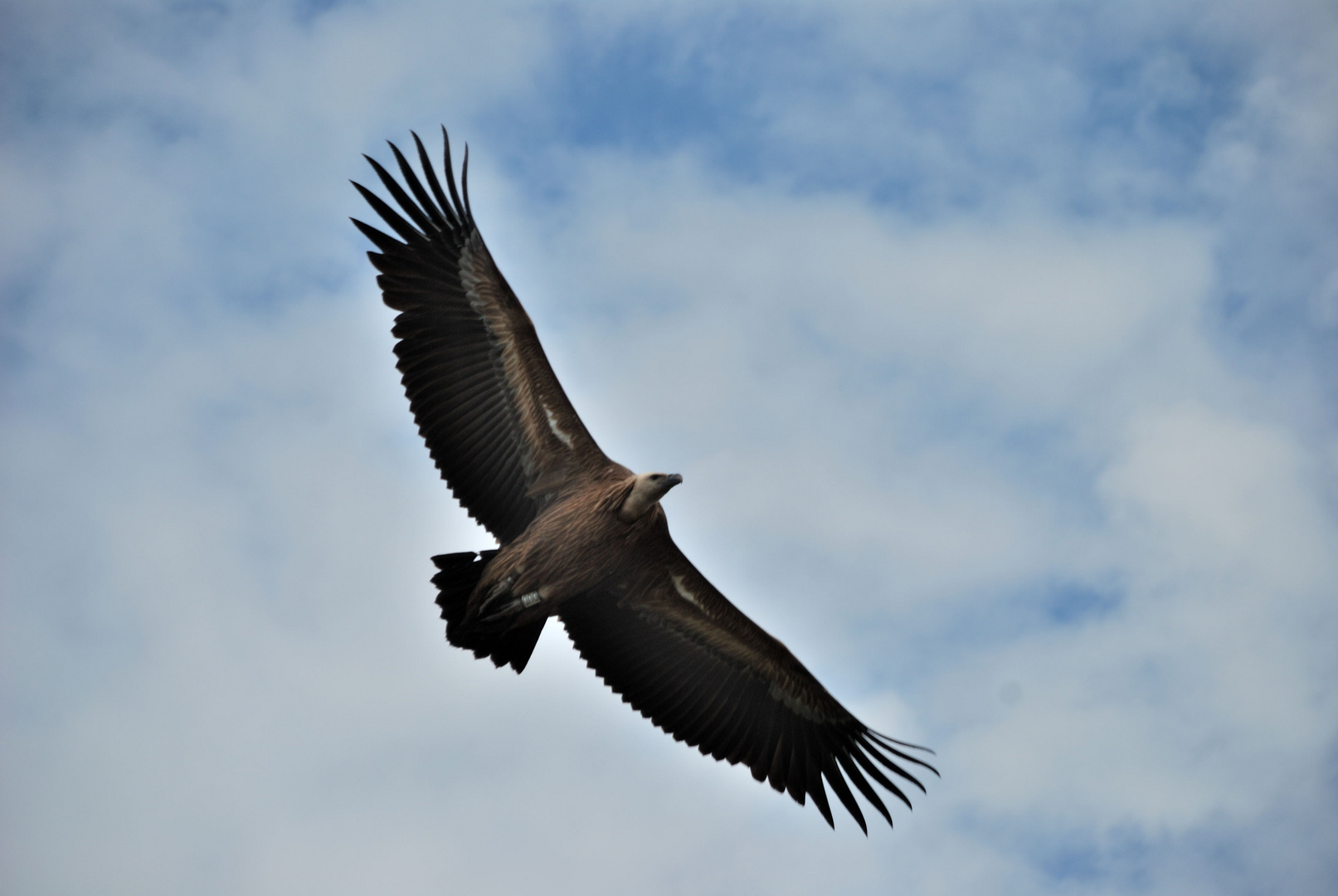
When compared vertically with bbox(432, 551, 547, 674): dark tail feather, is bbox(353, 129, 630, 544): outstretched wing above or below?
above

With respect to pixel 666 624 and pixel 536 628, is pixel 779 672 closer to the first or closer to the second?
pixel 666 624

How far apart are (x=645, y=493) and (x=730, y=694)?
2879 mm

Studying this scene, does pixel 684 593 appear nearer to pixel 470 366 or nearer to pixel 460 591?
pixel 460 591

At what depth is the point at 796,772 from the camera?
13836mm

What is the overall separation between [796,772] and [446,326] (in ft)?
20.2

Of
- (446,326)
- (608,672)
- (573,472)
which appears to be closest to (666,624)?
(608,672)

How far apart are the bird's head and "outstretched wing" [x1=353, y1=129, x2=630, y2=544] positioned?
723 mm

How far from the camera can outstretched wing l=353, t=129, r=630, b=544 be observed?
42.0ft

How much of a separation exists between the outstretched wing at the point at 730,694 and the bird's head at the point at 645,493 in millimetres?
1382

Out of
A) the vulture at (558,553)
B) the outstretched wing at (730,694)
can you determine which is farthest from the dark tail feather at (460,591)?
the outstretched wing at (730,694)

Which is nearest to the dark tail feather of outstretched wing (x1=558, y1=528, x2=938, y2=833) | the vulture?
the vulture

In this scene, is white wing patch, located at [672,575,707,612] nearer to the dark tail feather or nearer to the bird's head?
the bird's head

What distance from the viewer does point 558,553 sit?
12.5 metres

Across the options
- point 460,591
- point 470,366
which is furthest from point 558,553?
point 470,366
